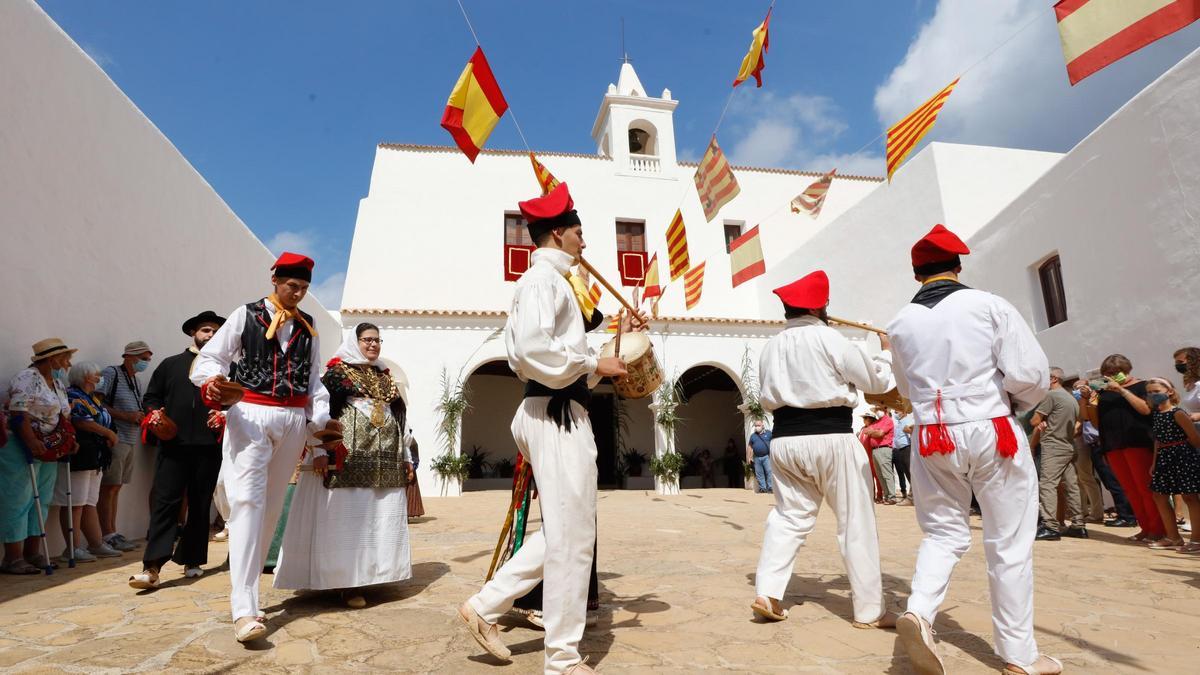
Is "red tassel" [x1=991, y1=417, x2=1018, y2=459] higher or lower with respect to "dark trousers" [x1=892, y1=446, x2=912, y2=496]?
higher

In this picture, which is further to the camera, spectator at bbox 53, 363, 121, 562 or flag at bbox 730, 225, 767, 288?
flag at bbox 730, 225, 767, 288

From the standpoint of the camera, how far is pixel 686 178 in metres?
18.4

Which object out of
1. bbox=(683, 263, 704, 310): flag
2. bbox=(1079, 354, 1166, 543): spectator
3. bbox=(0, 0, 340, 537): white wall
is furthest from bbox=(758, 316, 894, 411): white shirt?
bbox=(683, 263, 704, 310): flag

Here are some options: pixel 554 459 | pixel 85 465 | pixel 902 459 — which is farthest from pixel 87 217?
pixel 902 459

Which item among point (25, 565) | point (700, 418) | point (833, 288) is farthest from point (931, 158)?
point (25, 565)

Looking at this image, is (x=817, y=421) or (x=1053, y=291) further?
(x=1053, y=291)

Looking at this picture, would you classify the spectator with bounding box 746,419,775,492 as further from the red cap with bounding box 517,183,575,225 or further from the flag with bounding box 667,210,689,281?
the red cap with bounding box 517,183,575,225

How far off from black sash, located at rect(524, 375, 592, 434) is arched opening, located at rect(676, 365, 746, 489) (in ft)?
47.0

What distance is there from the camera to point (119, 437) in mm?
5828

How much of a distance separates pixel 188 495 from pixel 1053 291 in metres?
11.0

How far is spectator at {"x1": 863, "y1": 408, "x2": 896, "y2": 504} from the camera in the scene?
1024 centimetres

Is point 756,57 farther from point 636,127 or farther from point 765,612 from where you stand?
point 636,127

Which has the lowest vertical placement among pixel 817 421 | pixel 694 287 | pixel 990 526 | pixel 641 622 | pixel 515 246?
pixel 641 622

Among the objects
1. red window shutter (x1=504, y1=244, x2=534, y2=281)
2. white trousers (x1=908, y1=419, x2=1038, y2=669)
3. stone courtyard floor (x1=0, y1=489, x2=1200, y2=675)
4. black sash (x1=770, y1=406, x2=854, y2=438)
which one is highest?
red window shutter (x1=504, y1=244, x2=534, y2=281)
